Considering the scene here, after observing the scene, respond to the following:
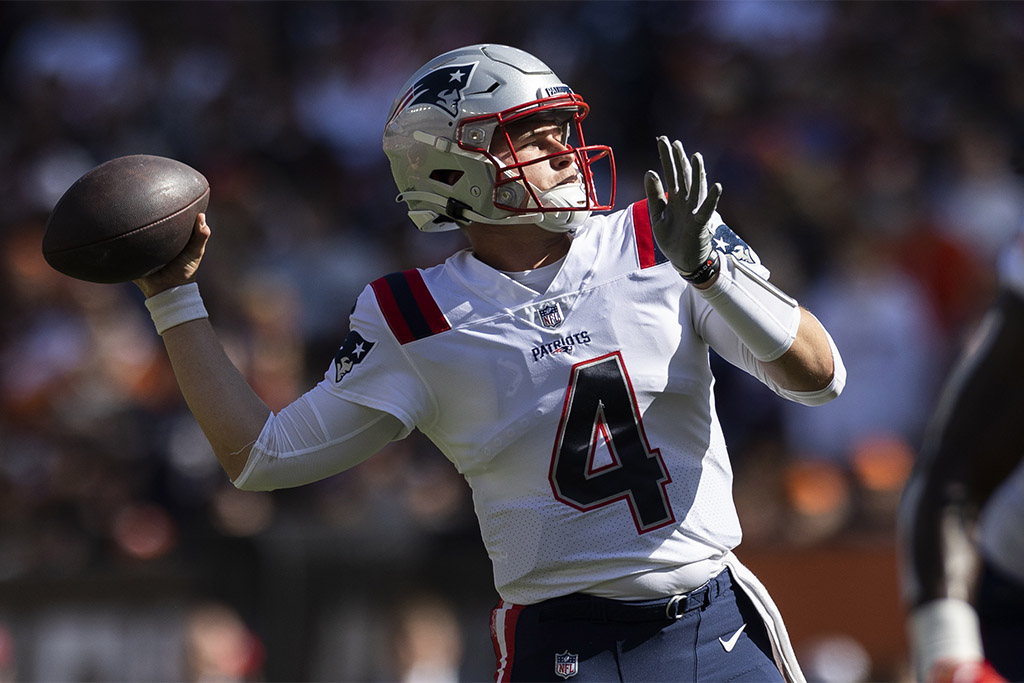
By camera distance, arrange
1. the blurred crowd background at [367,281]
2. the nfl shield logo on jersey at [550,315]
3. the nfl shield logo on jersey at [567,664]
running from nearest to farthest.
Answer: the nfl shield logo on jersey at [567,664], the nfl shield logo on jersey at [550,315], the blurred crowd background at [367,281]

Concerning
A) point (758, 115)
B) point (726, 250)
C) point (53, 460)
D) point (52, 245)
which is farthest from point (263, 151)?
point (726, 250)

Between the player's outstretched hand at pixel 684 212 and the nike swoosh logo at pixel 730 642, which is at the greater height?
the player's outstretched hand at pixel 684 212

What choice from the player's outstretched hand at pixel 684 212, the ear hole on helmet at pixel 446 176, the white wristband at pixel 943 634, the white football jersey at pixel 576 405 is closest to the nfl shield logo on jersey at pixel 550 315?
the white football jersey at pixel 576 405

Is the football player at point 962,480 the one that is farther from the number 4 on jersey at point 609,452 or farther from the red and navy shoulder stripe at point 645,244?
the red and navy shoulder stripe at point 645,244

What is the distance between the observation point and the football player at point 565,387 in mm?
2922

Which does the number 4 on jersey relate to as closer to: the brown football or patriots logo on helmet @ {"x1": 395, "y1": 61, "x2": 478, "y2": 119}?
patriots logo on helmet @ {"x1": 395, "y1": 61, "x2": 478, "y2": 119}

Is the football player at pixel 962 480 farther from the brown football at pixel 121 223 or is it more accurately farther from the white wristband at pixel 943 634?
the brown football at pixel 121 223

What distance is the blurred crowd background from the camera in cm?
682

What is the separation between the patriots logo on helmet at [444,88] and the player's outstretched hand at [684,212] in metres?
0.68

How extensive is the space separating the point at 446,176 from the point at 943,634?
1732 mm

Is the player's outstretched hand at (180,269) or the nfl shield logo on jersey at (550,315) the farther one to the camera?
the player's outstretched hand at (180,269)

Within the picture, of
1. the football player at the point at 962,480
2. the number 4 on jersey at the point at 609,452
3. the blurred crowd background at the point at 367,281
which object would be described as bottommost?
the blurred crowd background at the point at 367,281

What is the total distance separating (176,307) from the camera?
325cm

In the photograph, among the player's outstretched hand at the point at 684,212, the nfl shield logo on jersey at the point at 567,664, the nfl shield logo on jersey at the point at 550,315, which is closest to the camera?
the player's outstretched hand at the point at 684,212
